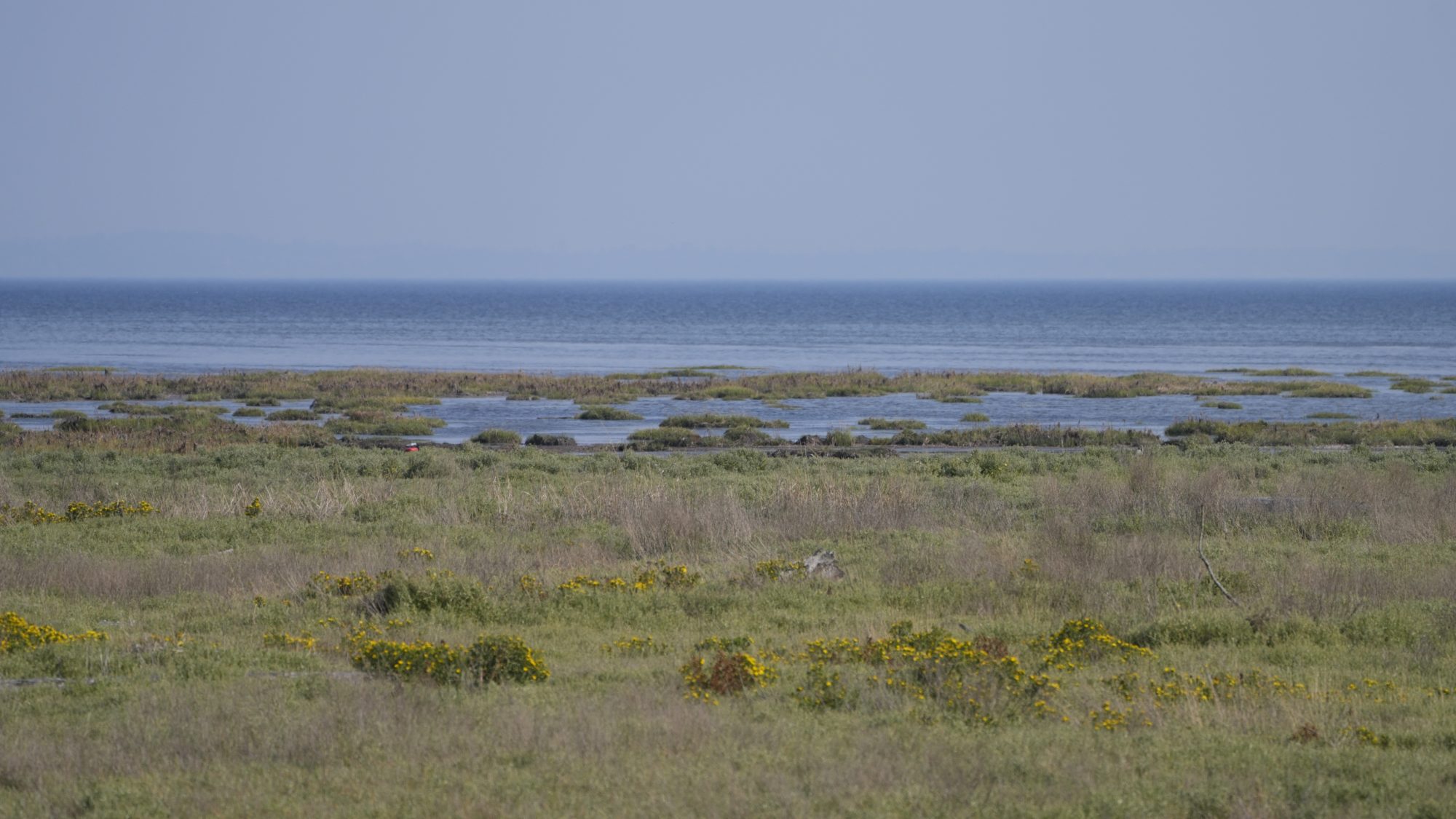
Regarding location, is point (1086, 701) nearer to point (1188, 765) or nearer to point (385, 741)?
point (1188, 765)

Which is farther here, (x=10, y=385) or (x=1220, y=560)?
(x=10, y=385)

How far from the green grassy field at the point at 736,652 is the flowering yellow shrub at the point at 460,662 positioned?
0.11 ft

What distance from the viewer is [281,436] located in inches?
1585

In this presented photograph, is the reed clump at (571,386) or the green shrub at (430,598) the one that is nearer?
the green shrub at (430,598)

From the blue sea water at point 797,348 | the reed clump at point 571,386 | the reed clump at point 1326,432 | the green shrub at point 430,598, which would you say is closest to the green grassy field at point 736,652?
the green shrub at point 430,598

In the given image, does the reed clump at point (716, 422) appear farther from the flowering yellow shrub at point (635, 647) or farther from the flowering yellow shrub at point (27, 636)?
the flowering yellow shrub at point (27, 636)

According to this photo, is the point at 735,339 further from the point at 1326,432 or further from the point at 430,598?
the point at 430,598

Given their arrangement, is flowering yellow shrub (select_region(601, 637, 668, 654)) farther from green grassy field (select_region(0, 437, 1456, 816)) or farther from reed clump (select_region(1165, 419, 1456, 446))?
reed clump (select_region(1165, 419, 1456, 446))

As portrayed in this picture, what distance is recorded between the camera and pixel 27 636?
1135cm

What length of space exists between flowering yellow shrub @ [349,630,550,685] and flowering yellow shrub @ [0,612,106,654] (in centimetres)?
288

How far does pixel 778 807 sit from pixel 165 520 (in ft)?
48.4

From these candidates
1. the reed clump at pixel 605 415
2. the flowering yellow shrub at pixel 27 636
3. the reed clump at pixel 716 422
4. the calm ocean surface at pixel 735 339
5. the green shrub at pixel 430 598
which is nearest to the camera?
the flowering yellow shrub at pixel 27 636

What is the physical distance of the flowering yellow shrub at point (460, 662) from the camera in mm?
10242

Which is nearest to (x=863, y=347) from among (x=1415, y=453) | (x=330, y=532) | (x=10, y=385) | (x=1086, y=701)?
(x=10, y=385)
